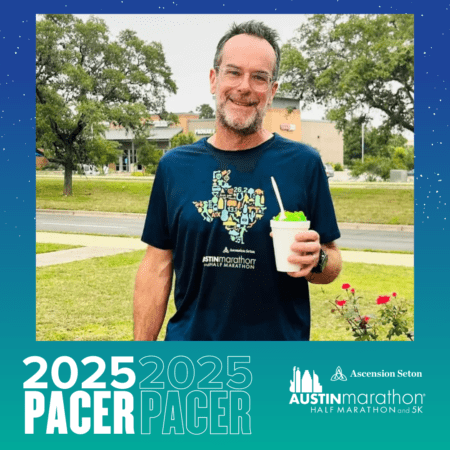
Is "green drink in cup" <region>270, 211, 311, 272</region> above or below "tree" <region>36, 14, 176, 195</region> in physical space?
below

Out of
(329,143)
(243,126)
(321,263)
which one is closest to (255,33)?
(243,126)

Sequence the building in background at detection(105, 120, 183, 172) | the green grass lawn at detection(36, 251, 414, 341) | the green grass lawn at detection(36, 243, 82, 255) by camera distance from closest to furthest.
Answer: the green grass lawn at detection(36, 251, 414, 341) < the green grass lawn at detection(36, 243, 82, 255) < the building in background at detection(105, 120, 183, 172)

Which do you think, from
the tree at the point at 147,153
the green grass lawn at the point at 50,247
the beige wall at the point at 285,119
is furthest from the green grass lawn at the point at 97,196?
the green grass lawn at the point at 50,247

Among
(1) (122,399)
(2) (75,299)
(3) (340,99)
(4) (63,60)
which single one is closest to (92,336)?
(2) (75,299)

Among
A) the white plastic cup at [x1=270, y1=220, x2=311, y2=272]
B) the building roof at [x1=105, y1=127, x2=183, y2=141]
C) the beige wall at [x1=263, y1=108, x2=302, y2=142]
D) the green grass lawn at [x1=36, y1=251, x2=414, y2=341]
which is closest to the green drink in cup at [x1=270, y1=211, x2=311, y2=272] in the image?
the white plastic cup at [x1=270, y1=220, x2=311, y2=272]

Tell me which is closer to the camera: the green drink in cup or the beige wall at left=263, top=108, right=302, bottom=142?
the green drink in cup

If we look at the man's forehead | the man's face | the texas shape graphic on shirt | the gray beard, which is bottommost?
the texas shape graphic on shirt

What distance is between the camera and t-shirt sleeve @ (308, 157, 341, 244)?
2.12m

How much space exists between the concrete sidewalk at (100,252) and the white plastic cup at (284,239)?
776cm

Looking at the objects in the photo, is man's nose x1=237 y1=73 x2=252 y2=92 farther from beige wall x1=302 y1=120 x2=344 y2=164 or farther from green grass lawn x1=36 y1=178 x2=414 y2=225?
beige wall x1=302 y1=120 x2=344 y2=164

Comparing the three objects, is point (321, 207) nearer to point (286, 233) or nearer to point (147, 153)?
point (286, 233)

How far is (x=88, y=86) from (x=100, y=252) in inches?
334

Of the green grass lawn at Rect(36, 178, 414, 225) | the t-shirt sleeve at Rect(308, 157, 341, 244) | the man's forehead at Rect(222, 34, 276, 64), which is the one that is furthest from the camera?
the green grass lawn at Rect(36, 178, 414, 225)

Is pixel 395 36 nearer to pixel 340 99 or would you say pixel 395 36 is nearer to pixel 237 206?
pixel 340 99
